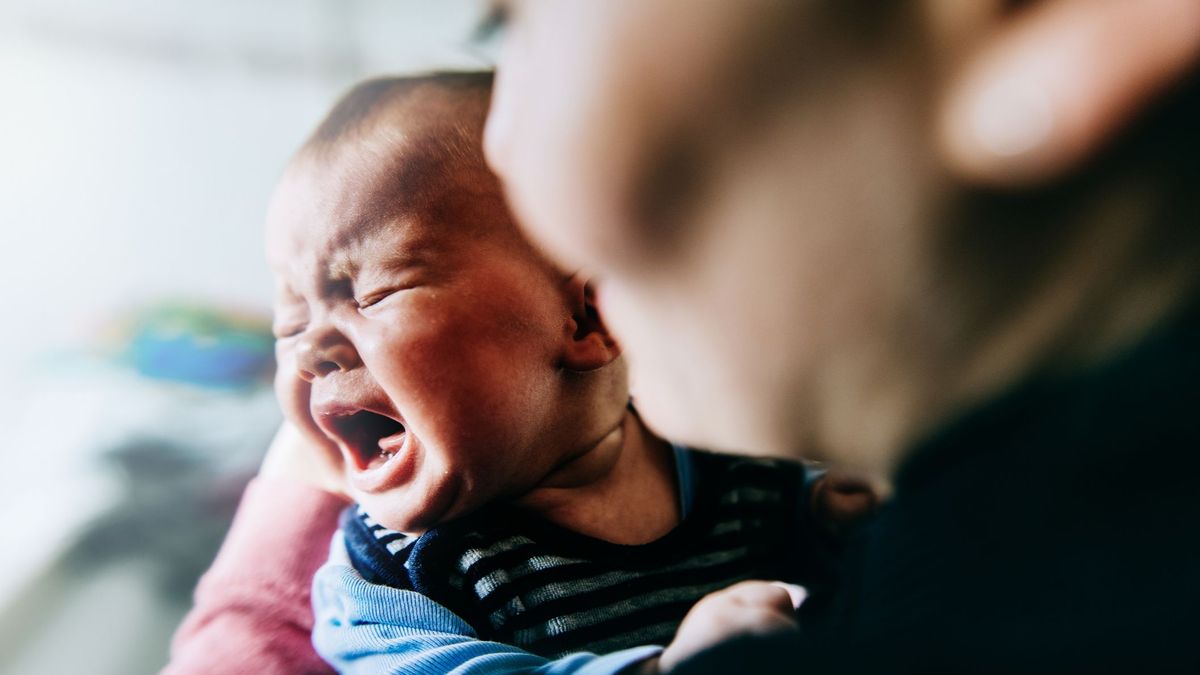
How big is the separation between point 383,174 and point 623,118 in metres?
0.12

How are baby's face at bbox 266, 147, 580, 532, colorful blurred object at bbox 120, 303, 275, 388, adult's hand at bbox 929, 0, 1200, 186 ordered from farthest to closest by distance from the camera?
1. colorful blurred object at bbox 120, 303, 275, 388
2. baby's face at bbox 266, 147, 580, 532
3. adult's hand at bbox 929, 0, 1200, 186

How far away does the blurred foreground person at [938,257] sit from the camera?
221 mm

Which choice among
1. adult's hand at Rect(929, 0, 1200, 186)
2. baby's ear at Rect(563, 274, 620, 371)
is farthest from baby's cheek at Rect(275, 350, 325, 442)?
adult's hand at Rect(929, 0, 1200, 186)

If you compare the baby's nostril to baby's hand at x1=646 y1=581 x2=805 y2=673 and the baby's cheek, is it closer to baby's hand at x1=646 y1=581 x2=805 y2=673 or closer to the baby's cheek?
the baby's cheek

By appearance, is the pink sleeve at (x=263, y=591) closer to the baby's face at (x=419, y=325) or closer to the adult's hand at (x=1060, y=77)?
the baby's face at (x=419, y=325)

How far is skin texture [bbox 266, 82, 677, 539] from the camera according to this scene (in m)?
0.31

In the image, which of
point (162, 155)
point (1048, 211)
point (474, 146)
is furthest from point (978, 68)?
point (162, 155)

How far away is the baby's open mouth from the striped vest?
34mm

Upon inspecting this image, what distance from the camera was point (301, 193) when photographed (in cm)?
33

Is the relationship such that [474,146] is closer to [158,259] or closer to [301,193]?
[301,193]

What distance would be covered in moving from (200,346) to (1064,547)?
422 millimetres

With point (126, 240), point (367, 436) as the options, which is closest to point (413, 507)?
point (367, 436)

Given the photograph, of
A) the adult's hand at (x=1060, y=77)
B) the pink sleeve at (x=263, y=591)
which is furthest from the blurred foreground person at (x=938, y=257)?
the pink sleeve at (x=263, y=591)

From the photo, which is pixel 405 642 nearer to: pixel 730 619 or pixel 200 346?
pixel 730 619
